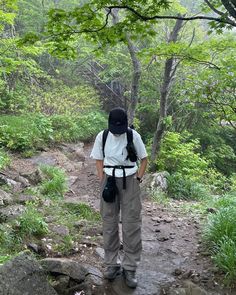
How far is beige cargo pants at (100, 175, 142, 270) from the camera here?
421 cm

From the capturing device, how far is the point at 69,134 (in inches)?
582

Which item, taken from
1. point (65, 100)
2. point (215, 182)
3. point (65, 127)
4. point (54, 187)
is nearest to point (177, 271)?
point (54, 187)

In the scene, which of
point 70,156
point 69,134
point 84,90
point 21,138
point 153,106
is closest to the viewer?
point 21,138

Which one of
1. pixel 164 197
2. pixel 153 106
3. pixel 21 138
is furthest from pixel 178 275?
pixel 153 106

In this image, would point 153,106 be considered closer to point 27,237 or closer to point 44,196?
point 44,196

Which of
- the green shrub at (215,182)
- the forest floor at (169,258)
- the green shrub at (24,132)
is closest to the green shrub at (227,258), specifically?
the forest floor at (169,258)

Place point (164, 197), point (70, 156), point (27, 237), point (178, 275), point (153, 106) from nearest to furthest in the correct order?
point (178, 275) → point (27, 237) → point (164, 197) → point (70, 156) → point (153, 106)

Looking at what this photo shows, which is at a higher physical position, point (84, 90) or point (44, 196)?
point (84, 90)

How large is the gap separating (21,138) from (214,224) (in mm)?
8000

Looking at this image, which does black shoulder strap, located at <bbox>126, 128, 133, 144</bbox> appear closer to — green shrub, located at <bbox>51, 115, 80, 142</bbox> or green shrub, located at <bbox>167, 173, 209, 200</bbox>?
green shrub, located at <bbox>167, 173, 209, 200</bbox>

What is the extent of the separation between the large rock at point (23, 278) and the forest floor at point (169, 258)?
0.99 metres

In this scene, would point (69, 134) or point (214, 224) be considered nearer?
point (214, 224)

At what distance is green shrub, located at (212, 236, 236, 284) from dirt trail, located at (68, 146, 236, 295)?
16cm

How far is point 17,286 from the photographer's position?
3.34 m
